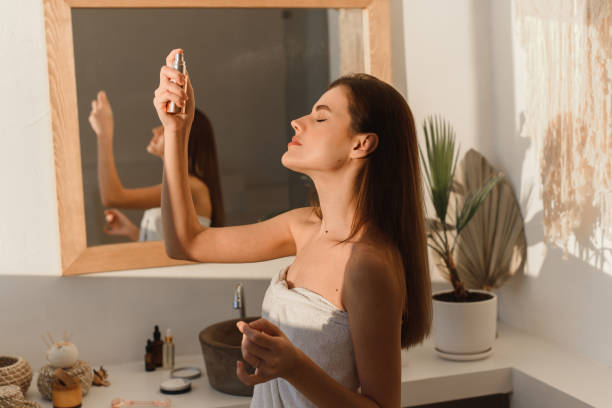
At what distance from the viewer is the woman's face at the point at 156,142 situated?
6.13ft

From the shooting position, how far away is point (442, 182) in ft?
6.52

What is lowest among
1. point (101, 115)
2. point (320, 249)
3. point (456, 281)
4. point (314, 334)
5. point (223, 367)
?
point (223, 367)

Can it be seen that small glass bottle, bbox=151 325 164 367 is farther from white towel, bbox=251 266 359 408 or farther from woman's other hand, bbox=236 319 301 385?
woman's other hand, bbox=236 319 301 385

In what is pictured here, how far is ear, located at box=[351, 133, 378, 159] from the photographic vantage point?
3.70ft

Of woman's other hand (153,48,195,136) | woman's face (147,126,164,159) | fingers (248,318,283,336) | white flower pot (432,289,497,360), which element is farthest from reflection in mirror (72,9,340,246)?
fingers (248,318,283,336)

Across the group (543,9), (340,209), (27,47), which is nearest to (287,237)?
(340,209)

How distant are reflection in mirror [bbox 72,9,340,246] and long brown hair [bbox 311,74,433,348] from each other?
2.65ft

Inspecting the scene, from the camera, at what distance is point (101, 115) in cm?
184

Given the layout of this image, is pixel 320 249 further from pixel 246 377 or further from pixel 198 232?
pixel 246 377

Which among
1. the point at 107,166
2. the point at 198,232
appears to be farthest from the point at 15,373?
the point at 198,232

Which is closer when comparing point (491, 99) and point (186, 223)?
point (186, 223)

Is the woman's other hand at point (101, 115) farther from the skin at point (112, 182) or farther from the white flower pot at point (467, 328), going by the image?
the white flower pot at point (467, 328)

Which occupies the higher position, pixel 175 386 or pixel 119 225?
pixel 119 225

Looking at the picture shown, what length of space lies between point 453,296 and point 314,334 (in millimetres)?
977
